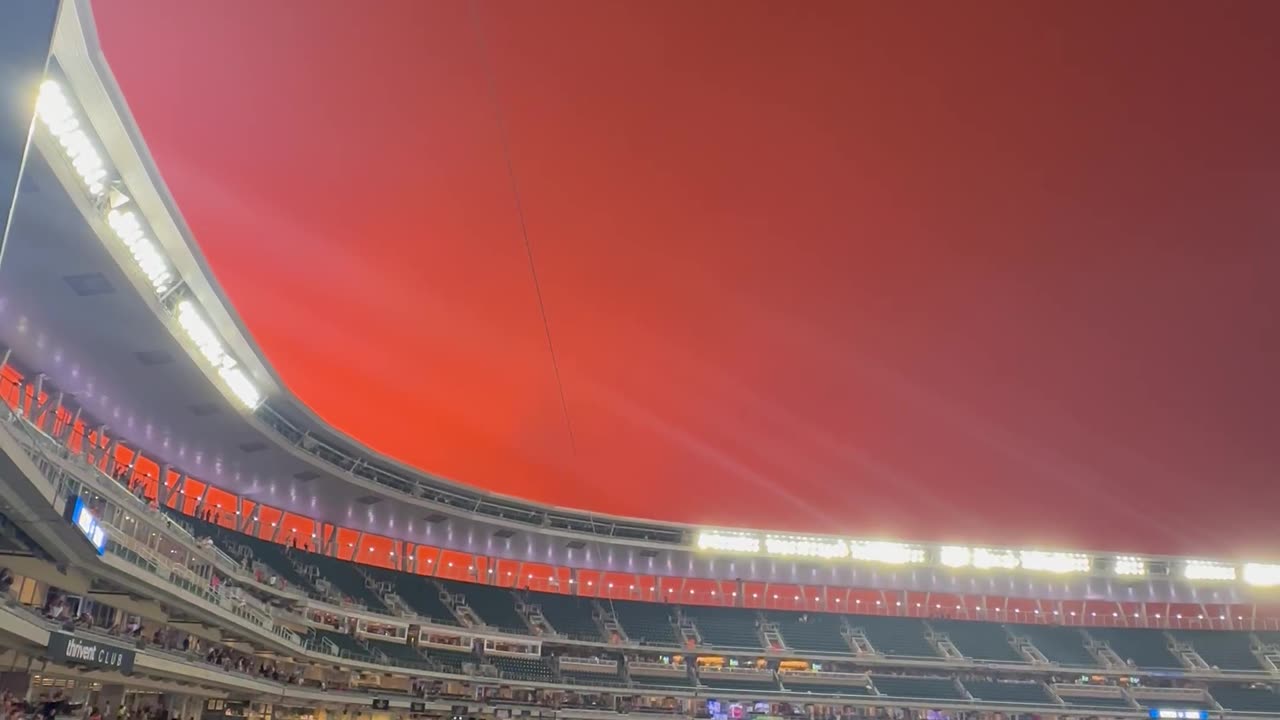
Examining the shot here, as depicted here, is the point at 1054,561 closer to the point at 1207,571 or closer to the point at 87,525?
the point at 1207,571

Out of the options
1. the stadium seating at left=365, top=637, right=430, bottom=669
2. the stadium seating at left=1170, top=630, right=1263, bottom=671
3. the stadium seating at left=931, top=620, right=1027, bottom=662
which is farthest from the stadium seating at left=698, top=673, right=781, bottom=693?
the stadium seating at left=1170, top=630, right=1263, bottom=671

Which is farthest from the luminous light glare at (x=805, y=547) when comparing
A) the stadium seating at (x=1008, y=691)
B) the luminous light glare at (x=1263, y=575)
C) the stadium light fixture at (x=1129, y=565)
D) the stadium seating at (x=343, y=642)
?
the luminous light glare at (x=1263, y=575)

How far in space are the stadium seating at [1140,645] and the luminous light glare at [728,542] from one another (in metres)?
29.7

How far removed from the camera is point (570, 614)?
59.6m

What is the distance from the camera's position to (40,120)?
57.2 ft

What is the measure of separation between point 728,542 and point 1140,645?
3495 cm

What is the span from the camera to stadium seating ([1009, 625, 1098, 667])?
203 feet

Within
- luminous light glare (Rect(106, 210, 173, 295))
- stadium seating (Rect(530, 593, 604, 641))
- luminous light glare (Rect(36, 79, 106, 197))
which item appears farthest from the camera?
stadium seating (Rect(530, 593, 604, 641))

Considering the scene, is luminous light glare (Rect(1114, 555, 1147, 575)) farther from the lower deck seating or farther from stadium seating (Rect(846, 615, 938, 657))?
stadium seating (Rect(846, 615, 938, 657))

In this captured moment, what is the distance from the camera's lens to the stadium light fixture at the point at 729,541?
200 feet

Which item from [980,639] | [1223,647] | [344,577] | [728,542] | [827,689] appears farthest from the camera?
[1223,647]

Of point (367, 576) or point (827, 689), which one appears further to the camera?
point (827, 689)

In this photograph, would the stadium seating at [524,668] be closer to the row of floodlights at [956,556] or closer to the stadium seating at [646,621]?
the stadium seating at [646,621]

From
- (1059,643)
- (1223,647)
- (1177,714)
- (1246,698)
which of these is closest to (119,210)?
(1059,643)
